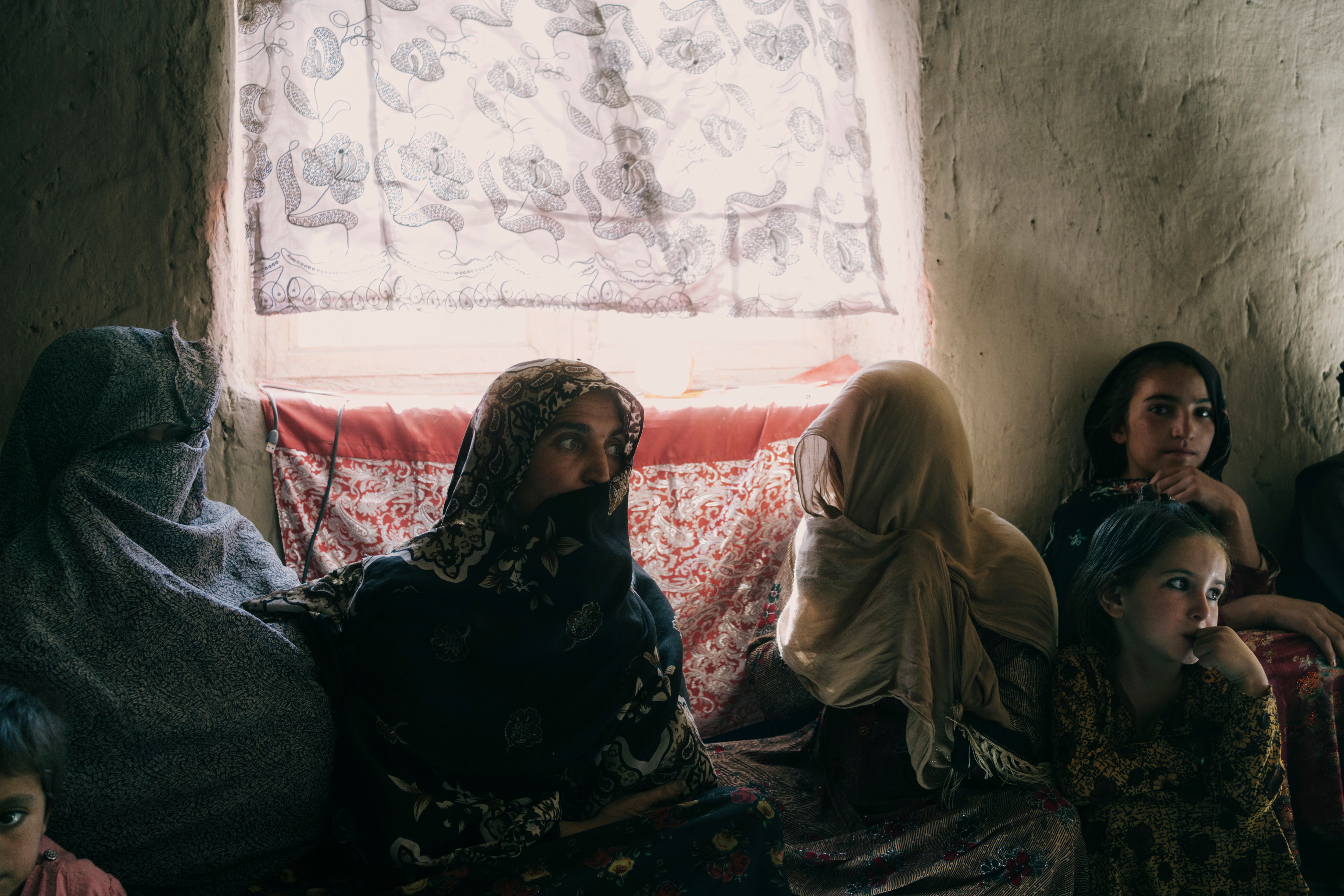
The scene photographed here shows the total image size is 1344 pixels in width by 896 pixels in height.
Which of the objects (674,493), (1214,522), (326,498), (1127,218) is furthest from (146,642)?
(1127,218)

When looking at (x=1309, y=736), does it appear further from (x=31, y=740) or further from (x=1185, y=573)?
(x=31, y=740)

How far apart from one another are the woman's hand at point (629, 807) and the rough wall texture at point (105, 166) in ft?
4.63

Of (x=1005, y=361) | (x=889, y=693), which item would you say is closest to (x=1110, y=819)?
(x=889, y=693)

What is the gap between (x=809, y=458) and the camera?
200cm

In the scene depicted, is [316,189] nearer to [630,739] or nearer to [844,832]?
[630,739]

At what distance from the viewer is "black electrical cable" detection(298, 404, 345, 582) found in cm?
200

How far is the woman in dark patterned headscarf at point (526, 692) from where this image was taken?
141 centimetres

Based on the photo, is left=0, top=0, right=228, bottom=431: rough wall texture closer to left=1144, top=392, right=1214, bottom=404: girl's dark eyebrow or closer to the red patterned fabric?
the red patterned fabric

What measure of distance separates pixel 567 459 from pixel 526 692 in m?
0.44

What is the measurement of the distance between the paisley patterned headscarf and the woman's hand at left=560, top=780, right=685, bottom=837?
2 cm

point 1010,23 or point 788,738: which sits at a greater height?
point 1010,23

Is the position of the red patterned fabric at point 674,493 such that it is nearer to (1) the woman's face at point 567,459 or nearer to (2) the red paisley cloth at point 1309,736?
(1) the woman's face at point 567,459

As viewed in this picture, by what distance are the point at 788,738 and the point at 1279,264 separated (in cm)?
241

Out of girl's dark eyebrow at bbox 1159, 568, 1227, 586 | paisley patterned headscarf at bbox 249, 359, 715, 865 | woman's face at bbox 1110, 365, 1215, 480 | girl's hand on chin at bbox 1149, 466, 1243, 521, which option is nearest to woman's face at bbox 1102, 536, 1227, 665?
girl's dark eyebrow at bbox 1159, 568, 1227, 586
